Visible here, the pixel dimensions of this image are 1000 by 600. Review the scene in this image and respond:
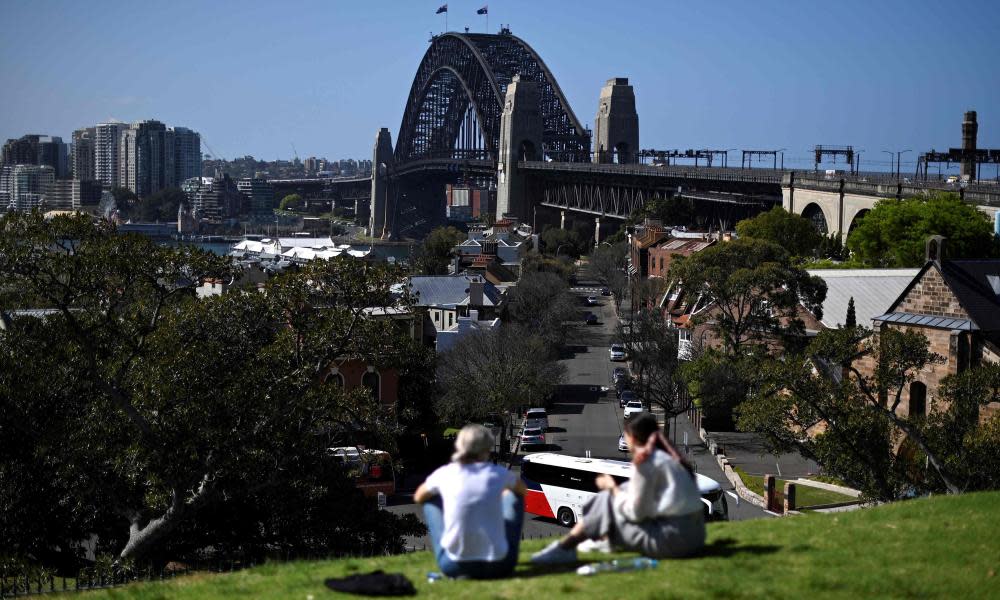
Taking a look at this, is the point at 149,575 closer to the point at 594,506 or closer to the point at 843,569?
the point at 594,506

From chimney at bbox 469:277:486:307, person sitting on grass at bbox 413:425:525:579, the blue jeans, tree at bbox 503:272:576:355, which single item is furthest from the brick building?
chimney at bbox 469:277:486:307

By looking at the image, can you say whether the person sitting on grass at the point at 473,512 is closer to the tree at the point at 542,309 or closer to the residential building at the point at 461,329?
the residential building at the point at 461,329

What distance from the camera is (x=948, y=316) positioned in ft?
98.2

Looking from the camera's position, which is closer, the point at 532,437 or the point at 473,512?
the point at 473,512

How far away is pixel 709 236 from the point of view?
82.3m

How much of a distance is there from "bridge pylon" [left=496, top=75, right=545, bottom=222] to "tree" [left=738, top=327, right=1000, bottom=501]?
145621 mm

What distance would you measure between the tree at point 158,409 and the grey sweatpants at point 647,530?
1109 centimetres

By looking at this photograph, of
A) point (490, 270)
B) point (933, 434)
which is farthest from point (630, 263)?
point (933, 434)

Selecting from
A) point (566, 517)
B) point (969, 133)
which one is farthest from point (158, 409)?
point (969, 133)

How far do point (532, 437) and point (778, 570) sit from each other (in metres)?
34.9

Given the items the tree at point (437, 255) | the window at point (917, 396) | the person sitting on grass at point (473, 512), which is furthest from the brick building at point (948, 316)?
the tree at point (437, 255)

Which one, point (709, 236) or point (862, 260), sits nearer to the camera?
point (862, 260)

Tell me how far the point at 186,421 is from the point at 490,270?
242 feet

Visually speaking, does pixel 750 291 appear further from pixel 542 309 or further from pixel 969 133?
pixel 969 133
